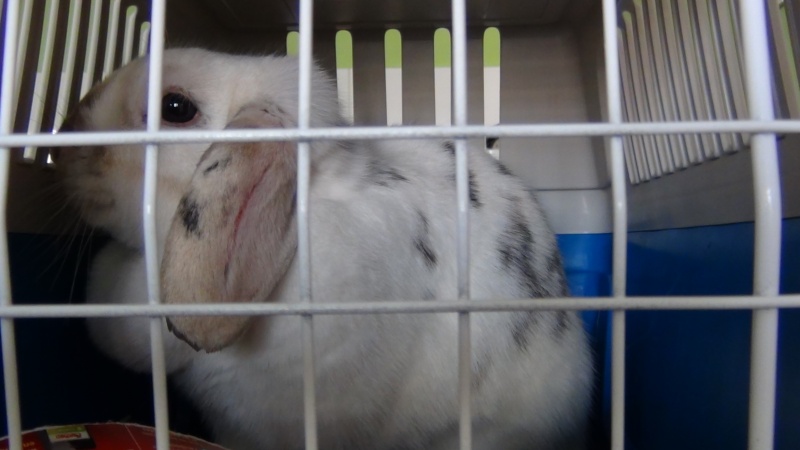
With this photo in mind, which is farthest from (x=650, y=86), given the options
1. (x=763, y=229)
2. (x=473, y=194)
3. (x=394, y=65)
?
(x=763, y=229)

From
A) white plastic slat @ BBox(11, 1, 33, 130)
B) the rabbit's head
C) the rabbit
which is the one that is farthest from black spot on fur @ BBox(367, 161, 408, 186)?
white plastic slat @ BBox(11, 1, 33, 130)

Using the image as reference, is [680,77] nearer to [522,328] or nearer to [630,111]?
[630,111]

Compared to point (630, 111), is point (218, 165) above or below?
below

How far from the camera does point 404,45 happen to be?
145 cm

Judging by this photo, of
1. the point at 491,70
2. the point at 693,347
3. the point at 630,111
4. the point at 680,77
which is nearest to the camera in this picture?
the point at 693,347

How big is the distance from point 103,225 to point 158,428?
52 centimetres

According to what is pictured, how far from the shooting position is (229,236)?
654 millimetres

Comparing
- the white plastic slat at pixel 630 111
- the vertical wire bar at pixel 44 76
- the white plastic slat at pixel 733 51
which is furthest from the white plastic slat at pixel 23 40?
the white plastic slat at pixel 630 111

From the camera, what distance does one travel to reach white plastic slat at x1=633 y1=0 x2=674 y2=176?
1.17 metres

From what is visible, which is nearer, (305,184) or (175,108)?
(305,184)

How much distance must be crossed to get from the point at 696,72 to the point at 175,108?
776 millimetres

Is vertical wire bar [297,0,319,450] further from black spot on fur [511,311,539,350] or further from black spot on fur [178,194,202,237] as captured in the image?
black spot on fur [511,311,539,350]

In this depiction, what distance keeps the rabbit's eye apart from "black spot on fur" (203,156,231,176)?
25 centimetres

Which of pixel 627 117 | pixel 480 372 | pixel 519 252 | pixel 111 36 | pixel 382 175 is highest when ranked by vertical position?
pixel 111 36
